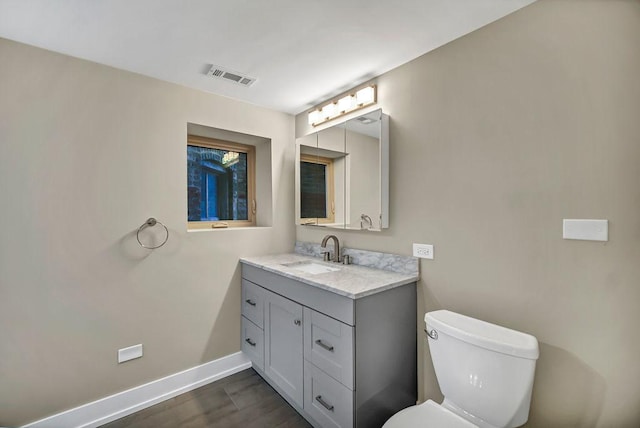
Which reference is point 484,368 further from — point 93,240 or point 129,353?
point 93,240

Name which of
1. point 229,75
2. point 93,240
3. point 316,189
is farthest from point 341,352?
point 229,75

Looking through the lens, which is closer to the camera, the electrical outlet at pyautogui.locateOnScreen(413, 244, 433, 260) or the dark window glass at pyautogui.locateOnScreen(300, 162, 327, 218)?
the electrical outlet at pyautogui.locateOnScreen(413, 244, 433, 260)

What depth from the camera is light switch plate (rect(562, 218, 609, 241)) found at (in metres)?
1.21

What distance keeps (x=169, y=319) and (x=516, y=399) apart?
2141 mm

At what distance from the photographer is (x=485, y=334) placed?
130 cm

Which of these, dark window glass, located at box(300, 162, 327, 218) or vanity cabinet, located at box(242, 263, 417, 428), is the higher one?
dark window glass, located at box(300, 162, 327, 218)

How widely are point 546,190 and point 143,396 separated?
2733 mm

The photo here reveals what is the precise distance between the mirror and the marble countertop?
12.2 inches

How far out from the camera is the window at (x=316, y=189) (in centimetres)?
244

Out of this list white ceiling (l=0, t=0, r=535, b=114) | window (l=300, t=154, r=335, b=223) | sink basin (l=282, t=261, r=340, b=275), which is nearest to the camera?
white ceiling (l=0, t=0, r=535, b=114)

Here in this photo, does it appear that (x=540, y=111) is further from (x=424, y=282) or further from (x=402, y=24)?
(x=424, y=282)

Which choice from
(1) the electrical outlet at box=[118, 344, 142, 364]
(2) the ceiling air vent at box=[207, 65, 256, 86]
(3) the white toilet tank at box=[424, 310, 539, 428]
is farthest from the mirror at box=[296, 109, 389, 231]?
(1) the electrical outlet at box=[118, 344, 142, 364]

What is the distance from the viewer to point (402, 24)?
1.53 m

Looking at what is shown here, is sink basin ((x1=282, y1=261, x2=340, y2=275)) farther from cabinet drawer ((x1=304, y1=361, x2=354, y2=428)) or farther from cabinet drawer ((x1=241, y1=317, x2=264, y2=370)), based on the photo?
cabinet drawer ((x1=304, y1=361, x2=354, y2=428))
